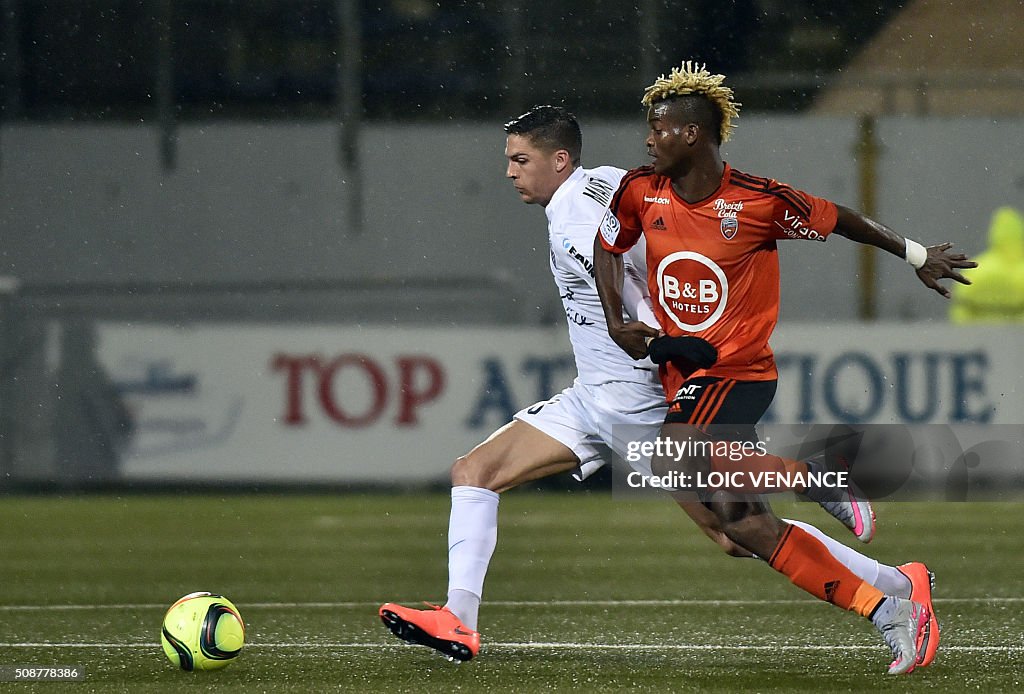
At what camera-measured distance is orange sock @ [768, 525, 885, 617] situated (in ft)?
16.0

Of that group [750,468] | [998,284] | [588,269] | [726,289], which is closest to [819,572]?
[750,468]

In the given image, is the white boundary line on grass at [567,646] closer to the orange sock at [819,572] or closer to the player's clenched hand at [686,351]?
the orange sock at [819,572]

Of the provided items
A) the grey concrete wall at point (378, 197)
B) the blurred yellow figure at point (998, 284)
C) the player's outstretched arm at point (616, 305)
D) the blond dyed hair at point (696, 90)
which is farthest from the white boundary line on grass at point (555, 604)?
the grey concrete wall at point (378, 197)

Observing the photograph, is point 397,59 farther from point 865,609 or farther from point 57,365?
point 865,609

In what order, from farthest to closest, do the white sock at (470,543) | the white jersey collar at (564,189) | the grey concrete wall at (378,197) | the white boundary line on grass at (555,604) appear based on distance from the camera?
the grey concrete wall at (378,197) < the white boundary line on grass at (555,604) < the white jersey collar at (564,189) < the white sock at (470,543)

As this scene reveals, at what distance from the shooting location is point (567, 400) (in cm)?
561

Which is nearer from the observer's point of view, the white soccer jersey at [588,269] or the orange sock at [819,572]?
the orange sock at [819,572]

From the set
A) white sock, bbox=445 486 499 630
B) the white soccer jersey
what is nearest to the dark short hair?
the white soccer jersey

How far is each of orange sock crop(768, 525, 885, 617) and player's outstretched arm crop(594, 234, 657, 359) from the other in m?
0.74

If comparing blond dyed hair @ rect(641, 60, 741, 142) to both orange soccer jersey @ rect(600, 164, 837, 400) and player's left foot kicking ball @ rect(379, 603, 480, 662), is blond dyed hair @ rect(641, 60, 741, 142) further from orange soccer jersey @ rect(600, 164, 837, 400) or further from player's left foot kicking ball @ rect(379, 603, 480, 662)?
player's left foot kicking ball @ rect(379, 603, 480, 662)

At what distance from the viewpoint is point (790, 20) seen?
17547 millimetres

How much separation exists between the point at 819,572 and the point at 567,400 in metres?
1.11

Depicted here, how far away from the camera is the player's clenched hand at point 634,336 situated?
206 inches

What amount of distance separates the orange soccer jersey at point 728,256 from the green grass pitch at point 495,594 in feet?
3.24
